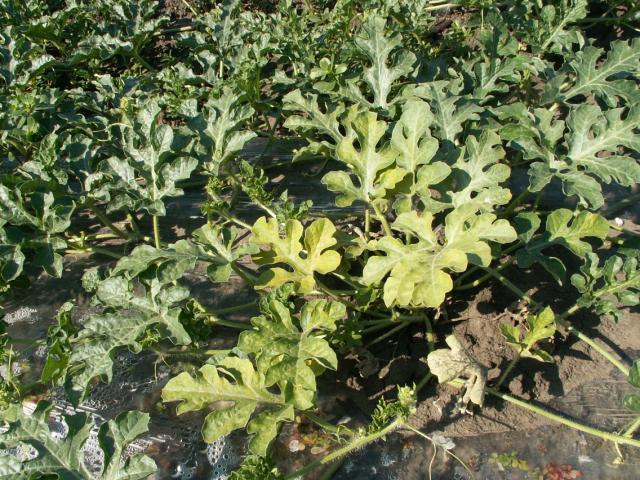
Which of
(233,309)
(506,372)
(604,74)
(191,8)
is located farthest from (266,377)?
(191,8)

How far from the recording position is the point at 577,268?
9.66ft

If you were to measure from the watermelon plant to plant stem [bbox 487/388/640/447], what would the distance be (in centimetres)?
1

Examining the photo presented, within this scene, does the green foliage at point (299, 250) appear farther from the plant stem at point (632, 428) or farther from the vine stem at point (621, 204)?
the vine stem at point (621, 204)

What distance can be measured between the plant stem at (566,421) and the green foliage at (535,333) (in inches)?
7.5

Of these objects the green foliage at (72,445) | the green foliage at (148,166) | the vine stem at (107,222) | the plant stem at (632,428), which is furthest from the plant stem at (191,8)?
the plant stem at (632,428)

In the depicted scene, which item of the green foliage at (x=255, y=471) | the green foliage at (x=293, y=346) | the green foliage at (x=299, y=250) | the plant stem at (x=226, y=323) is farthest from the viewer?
the plant stem at (x=226, y=323)

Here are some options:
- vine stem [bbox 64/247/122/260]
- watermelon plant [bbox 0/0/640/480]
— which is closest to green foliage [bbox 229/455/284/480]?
watermelon plant [bbox 0/0/640/480]

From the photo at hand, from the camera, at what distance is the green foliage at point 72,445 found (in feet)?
7.03

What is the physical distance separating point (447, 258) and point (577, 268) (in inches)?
39.3

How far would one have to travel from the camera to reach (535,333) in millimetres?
2420

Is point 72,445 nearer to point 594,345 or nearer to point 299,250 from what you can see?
point 299,250

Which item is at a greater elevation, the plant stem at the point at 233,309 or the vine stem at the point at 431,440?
the plant stem at the point at 233,309

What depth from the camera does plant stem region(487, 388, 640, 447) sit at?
2.28 meters

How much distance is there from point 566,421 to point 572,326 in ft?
1.60
